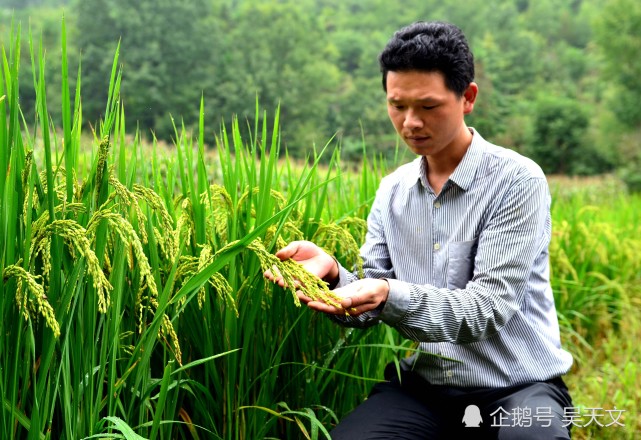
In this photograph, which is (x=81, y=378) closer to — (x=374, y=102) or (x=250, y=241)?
(x=250, y=241)

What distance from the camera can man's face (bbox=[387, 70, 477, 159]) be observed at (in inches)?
77.9

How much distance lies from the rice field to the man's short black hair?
402 millimetres

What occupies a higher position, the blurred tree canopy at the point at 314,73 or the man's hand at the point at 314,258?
the man's hand at the point at 314,258

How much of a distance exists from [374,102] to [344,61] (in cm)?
1617

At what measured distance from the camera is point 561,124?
113 ft

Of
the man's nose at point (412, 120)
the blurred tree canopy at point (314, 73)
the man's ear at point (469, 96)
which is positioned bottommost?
the blurred tree canopy at point (314, 73)

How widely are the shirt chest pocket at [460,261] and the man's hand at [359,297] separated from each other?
36 centimetres

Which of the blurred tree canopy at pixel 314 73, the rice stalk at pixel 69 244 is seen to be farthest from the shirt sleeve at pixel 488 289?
the blurred tree canopy at pixel 314 73

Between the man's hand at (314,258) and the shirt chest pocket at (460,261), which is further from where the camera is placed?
the shirt chest pocket at (460,261)

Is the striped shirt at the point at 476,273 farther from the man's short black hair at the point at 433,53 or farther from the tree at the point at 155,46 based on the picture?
the tree at the point at 155,46

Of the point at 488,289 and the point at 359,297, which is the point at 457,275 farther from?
the point at 359,297

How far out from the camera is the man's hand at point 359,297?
66.9 inches

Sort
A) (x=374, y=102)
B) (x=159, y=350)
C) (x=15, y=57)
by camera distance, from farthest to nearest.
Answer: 1. (x=374, y=102)
2. (x=159, y=350)
3. (x=15, y=57)

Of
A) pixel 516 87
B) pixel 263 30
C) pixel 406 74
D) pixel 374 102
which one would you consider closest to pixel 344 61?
pixel 263 30
